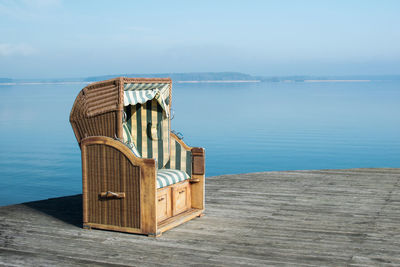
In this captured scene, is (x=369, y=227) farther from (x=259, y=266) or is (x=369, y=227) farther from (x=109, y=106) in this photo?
(x=109, y=106)

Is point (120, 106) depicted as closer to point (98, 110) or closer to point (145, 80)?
point (98, 110)

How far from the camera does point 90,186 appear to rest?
463 centimetres

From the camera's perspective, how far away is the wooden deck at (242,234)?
389 centimetres

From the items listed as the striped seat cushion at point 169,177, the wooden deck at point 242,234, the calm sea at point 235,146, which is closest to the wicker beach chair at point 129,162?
the striped seat cushion at point 169,177

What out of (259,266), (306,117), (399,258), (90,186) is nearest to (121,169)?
(90,186)

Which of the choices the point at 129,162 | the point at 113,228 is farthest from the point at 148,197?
the point at 113,228

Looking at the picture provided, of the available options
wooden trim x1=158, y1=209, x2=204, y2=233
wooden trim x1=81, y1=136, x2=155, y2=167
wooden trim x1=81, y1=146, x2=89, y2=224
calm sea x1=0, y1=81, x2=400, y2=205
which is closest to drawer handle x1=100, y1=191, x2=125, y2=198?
wooden trim x1=81, y1=146, x2=89, y2=224

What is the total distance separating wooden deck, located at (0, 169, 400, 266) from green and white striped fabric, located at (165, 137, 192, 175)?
54 cm

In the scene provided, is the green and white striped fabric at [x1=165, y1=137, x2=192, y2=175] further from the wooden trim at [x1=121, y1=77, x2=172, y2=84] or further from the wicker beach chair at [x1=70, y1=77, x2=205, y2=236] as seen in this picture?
the wooden trim at [x1=121, y1=77, x2=172, y2=84]

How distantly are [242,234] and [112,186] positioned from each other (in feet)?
3.93

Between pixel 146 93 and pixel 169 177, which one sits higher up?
pixel 146 93

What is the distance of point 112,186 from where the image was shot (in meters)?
4.52

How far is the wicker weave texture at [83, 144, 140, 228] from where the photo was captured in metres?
4.42

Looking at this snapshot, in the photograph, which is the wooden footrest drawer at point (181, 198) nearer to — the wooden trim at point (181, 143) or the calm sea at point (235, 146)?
the wooden trim at point (181, 143)
